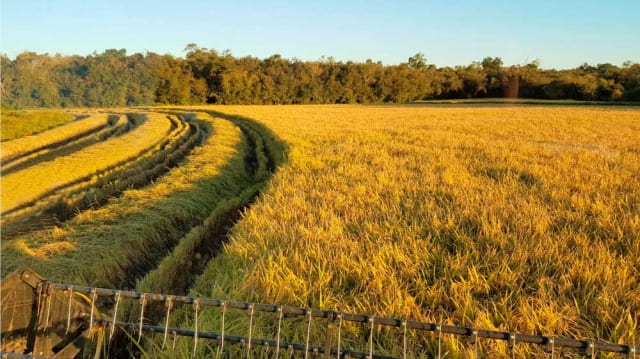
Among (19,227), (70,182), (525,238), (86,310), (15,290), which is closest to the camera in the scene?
(15,290)

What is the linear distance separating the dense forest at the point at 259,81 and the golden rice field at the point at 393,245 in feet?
220

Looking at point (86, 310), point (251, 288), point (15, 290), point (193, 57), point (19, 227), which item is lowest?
point (19, 227)

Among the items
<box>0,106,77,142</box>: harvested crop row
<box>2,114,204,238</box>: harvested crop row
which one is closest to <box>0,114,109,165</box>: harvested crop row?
<box>0,106,77,142</box>: harvested crop row

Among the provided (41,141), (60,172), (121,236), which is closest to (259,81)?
(41,141)

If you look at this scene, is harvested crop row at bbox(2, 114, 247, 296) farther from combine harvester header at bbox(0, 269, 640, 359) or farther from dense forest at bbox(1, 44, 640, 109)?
dense forest at bbox(1, 44, 640, 109)

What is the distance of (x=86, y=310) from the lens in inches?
92.8

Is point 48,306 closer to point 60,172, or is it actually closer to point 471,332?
point 471,332

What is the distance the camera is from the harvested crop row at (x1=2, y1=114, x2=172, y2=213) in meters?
8.50

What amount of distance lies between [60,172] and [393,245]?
10126mm

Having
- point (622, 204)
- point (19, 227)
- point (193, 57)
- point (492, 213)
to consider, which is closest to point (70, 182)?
point (19, 227)

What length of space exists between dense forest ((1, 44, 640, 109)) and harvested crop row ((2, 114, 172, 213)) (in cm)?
5852

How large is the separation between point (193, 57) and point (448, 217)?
87834 mm

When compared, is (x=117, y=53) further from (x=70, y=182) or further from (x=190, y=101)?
(x=70, y=182)

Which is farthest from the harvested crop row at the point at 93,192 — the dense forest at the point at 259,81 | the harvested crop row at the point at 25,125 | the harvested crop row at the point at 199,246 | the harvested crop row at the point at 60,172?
the dense forest at the point at 259,81
